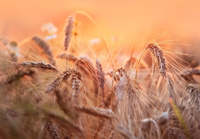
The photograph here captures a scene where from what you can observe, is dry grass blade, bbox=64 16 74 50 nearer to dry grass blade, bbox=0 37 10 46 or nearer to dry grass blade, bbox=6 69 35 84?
dry grass blade, bbox=6 69 35 84

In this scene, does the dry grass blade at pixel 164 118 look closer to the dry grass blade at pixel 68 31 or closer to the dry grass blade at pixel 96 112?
the dry grass blade at pixel 96 112

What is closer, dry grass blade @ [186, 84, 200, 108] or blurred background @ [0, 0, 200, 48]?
dry grass blade @ [186, 84, 200, 108]

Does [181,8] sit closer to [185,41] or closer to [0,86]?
[185,41]

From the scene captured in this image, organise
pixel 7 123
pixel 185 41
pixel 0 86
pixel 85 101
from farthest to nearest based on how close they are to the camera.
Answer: pixel 185 41 → pixel 85 101 → pixel 0 86 → pixel 7 123

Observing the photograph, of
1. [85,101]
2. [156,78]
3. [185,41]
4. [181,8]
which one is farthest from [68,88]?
[181,8]

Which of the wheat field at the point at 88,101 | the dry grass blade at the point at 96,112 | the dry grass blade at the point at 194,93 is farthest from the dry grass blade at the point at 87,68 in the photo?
the dry grass blade at the point at 194,93

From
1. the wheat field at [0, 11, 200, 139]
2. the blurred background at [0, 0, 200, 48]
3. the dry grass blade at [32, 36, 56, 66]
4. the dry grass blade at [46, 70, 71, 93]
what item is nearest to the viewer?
the wheat field at [0, 11, 200, 139]

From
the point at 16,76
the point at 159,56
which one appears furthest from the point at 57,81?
the point at 159,56

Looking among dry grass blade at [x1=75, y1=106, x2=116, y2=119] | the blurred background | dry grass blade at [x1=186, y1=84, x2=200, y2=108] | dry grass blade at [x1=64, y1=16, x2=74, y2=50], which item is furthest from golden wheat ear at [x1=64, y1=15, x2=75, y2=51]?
the blurred background

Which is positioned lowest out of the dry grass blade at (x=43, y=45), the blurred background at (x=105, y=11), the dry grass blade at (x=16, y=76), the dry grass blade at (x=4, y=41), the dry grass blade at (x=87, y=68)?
the dry grass blade at (x=16, y=76)
